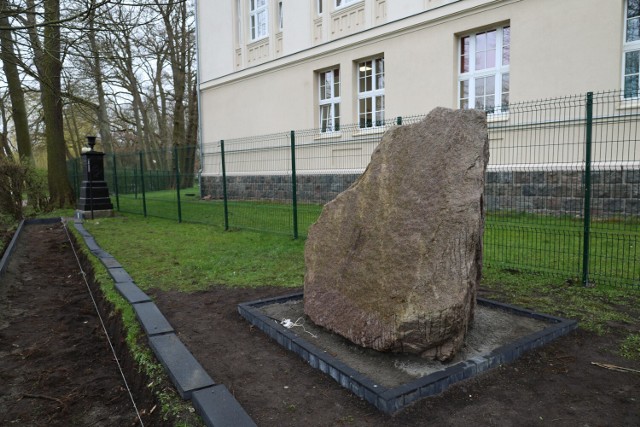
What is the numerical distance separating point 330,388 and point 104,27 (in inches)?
289

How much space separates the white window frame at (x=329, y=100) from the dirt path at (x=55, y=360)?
37.8 ft

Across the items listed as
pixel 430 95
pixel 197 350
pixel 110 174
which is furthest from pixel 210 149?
pixel 197 350

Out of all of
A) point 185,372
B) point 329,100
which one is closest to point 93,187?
point 329,100

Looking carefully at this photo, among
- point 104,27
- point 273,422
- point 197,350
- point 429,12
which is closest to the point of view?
point 273,422

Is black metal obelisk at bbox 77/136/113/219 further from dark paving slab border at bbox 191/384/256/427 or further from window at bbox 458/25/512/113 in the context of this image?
dark paving slab border at bbox 191/384/256/427

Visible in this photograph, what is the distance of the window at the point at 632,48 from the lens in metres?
10.2

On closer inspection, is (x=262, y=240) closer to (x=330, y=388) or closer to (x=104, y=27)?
(x=104, y=27)

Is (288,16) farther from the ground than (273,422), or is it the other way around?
(288,16)

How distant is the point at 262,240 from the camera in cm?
960

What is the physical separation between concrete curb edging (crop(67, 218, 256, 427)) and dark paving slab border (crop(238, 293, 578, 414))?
75cm

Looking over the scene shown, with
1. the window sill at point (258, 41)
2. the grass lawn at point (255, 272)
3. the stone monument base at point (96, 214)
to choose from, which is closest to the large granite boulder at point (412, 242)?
the grass lawn at point (255, 272)

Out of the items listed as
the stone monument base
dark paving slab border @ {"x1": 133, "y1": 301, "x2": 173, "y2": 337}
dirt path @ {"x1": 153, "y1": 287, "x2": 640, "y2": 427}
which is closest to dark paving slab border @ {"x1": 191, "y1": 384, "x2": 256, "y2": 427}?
dirt path @ {"x1": 153, "y1": 287, "x2": 640, "y2": 427}

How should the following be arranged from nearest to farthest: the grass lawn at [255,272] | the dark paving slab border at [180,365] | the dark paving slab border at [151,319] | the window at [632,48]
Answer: the dark paving slab border at [180,365]
the dark paving slab border at [151,319]
the grass lawn at [255,272]
the window at [632,48]

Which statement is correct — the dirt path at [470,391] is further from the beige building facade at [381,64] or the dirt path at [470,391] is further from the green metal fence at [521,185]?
the beige building facade at [381,64]
